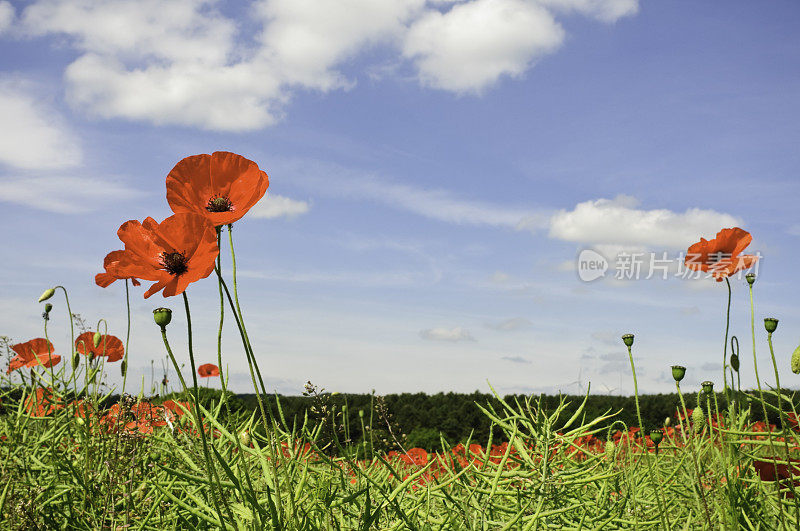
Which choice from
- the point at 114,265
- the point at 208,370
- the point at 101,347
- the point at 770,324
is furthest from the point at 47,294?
the point at 208,370

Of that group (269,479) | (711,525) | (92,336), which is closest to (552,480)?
(711,525)

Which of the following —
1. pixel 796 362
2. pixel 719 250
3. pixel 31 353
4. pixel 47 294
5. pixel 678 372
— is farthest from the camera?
pixel 31 353

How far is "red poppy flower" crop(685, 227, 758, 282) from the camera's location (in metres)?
2.11

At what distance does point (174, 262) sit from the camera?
1180 mm

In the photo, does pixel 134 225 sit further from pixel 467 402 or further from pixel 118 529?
pixel 467 402

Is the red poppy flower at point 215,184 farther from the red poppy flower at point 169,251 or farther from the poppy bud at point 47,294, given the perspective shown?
the poppy bud at point 47,294

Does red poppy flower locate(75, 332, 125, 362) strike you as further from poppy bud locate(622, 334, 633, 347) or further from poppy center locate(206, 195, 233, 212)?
poppy bud locate(622, 334, 633, 347)

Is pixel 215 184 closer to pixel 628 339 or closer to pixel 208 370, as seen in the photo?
pixel 628 339

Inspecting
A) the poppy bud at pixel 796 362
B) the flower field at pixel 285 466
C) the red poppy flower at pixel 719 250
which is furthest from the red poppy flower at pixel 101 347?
the poppy bud at pixel 796 362

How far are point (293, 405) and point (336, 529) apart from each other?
738cm

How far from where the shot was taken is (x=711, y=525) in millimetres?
1626

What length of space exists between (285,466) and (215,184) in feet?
1.97

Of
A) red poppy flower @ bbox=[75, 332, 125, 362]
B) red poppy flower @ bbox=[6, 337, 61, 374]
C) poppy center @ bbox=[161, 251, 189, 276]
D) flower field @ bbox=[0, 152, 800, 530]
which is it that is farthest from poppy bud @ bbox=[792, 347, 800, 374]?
red poppy flower @ bbox=[6, 337, 61, 374]

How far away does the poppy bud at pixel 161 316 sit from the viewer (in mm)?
1097
